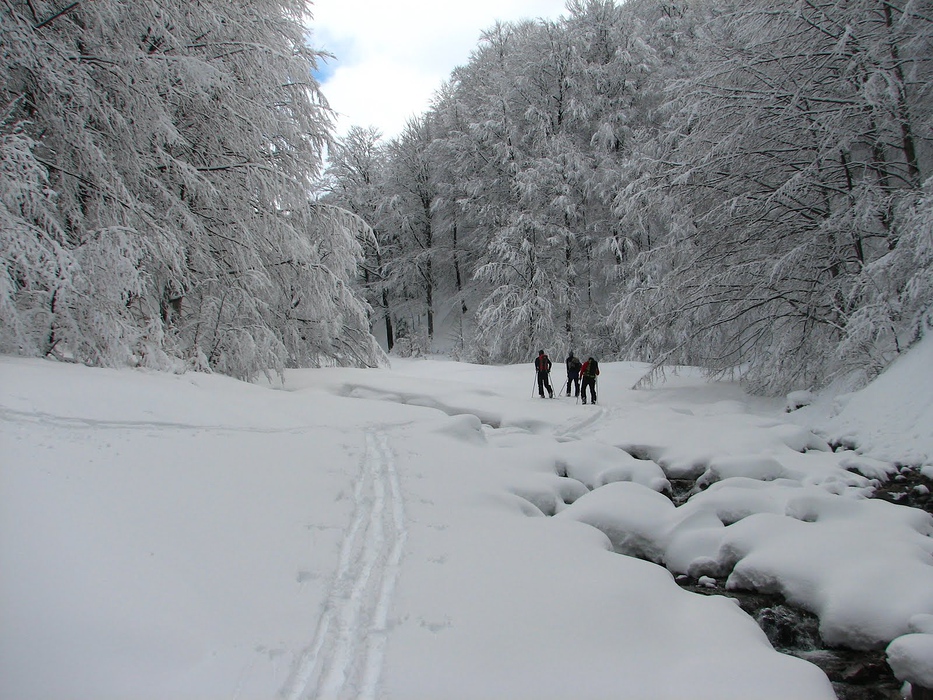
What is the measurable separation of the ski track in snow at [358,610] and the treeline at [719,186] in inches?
331

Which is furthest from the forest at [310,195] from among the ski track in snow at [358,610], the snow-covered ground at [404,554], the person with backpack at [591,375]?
the ski track in snow at [358,610]

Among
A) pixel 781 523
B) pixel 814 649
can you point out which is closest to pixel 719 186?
pixel 781 523

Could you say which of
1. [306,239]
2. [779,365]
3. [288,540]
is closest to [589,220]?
[779,365]

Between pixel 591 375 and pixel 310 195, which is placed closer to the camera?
pixel 310 195

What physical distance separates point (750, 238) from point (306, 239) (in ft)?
32.0

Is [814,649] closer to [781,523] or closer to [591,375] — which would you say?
[781,523]

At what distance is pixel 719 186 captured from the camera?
12.4 metres

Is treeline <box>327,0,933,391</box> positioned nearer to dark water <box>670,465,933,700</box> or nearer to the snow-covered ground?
the snow-covered ground

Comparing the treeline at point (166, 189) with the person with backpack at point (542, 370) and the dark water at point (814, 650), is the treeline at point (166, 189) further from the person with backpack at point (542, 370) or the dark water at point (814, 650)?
the dark water at point (814, 650)

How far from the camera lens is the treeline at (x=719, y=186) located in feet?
34.1

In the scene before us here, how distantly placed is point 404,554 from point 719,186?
11358 mm

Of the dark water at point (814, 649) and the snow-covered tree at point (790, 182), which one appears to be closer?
the dark water at point (814, 649)

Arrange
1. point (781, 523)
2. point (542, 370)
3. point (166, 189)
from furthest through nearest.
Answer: point (542, 370) < point (166, 189) < point (781, 523)

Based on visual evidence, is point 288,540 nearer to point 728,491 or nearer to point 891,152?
point 728,491
